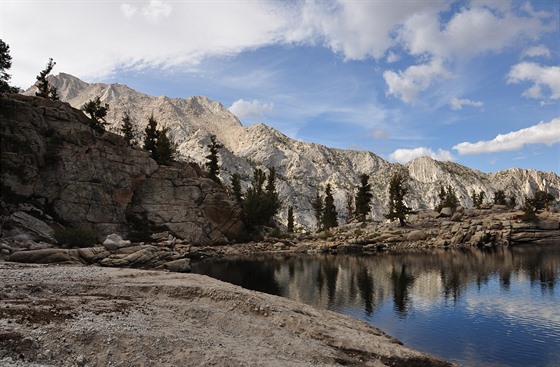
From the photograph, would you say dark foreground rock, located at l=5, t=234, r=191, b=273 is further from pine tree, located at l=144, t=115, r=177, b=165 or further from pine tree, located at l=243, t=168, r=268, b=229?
pine tree, located at l=243, t=168, r=268, b=229

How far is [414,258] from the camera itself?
7306cm

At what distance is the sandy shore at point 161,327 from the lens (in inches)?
525

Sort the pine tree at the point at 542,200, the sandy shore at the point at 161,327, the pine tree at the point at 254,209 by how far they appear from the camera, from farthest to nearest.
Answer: the pine tree at the point at 542,200
the pine tree at the point at 254,209
the sandy shore at the point at 161,327

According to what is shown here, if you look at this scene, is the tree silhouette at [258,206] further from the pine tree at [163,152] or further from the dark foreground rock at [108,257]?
the dark foreground rock at [108,257]

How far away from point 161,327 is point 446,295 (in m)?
33.8

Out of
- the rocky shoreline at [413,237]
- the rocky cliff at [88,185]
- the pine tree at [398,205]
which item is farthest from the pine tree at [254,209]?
the pine tree at [398,205]

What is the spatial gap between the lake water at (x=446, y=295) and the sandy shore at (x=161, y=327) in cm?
643

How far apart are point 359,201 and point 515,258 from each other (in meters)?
63.4

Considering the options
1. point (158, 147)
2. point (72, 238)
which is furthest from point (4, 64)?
point (158, 147)

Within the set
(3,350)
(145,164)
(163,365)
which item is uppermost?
(145,164)

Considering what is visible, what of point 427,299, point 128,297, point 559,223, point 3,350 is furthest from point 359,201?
point 3,350

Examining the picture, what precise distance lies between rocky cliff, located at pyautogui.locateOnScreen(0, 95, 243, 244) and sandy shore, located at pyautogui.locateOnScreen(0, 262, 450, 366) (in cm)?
3233

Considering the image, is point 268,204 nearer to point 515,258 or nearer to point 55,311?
point 515,258

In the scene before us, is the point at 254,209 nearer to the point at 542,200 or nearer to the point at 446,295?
the point at 446,295
